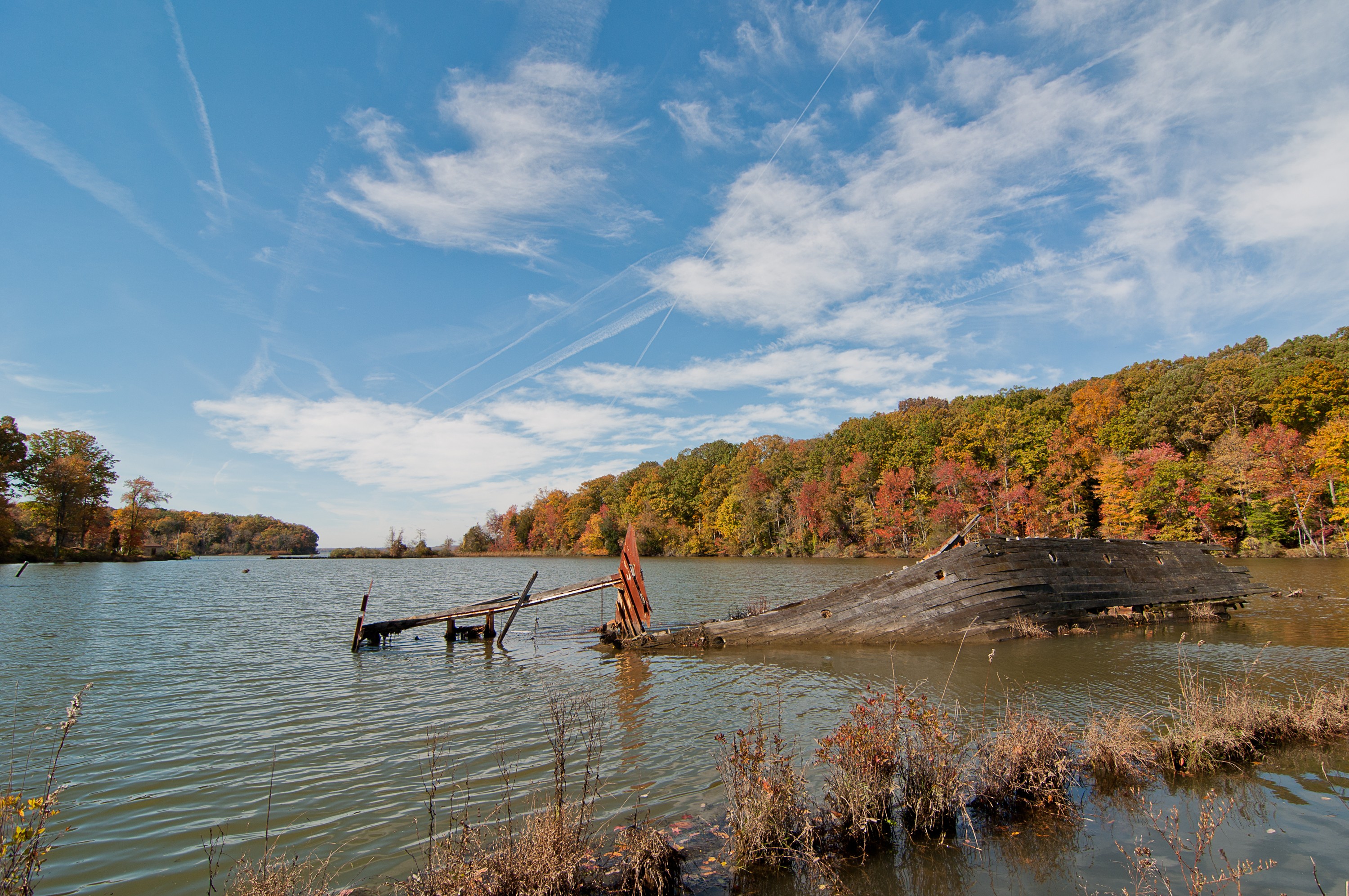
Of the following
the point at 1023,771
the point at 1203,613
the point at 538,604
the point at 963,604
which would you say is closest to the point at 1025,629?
the point at 963,604

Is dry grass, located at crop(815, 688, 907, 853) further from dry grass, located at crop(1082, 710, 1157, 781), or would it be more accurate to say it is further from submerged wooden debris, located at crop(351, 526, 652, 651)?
submerged wooden debris, located at crop(351, 526, 652, 651)

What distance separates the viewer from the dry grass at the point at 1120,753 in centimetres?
618

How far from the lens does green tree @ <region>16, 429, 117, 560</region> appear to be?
6612 centimetres

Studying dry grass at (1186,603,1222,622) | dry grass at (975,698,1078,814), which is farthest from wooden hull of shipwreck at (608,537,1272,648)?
dry grass at (975,698,1078,814)

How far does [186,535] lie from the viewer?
125 metres

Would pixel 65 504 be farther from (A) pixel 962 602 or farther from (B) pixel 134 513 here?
(A) pixel 962 602

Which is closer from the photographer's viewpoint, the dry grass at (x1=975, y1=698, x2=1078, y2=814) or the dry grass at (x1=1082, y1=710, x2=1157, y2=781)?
the dry grass at (x1=975, y1=698, x2=1078, y2=814)

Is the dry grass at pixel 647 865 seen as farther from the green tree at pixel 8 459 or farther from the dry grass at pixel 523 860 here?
the green tree at pixel 8 459

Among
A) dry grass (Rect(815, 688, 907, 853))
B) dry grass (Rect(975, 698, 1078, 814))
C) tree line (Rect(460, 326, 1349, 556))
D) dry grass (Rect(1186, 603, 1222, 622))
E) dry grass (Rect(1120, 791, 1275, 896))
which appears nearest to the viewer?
dry grass (Rect(1120, 791, 1275, 896))

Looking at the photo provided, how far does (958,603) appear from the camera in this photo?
577 inches

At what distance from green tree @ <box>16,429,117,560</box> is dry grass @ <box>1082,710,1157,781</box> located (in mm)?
93626

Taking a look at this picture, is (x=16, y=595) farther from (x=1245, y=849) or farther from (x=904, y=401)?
(x=904, y=401)

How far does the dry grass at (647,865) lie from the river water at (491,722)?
1.02ft

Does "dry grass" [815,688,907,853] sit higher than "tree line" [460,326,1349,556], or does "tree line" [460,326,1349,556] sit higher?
"tree line" [460,326,1349,556]
